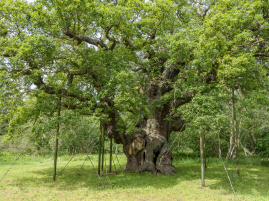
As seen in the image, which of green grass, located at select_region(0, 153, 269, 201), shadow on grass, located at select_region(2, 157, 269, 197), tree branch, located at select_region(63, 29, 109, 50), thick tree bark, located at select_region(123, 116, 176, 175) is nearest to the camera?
green grass, located at select_region(0, 153, 269, 201)

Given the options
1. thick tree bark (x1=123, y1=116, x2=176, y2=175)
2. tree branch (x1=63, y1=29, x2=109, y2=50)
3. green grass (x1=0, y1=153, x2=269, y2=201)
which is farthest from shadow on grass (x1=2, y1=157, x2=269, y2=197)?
tree branch (x1=63, y1=29, x2=109, y2=50)

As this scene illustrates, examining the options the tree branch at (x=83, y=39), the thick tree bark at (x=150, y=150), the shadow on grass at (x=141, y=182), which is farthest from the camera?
the thick tree bark at (x=150, y=150)

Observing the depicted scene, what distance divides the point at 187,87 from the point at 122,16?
3.86m

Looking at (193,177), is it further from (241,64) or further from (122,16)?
(122,16)

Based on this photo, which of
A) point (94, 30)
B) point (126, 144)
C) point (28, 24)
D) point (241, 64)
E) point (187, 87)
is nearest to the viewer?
point (241, 64)

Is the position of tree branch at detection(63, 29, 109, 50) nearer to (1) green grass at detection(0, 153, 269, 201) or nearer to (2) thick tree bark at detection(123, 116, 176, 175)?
(2) thick tree bark at detection(123, 116, 176, 175)

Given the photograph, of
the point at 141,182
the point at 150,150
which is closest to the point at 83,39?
the point at 150,150

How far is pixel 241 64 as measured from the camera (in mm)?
7469

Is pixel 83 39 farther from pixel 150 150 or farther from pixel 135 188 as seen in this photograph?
pixel 135 188

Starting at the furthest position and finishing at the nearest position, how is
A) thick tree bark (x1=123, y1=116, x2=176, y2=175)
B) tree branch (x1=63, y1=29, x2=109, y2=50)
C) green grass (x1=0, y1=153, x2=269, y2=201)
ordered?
thick tree bark (x1=123, y1=116, x2=176, y2=175) → tree branch (x1=63, y1=29, x2=109, y2=50) → green grass (x1=0, y1=153, x2=269, y2=201)

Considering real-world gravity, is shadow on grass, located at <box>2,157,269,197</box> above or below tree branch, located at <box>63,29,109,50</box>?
below

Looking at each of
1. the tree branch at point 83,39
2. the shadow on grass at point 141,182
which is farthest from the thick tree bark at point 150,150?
the tree branch at point 83,39

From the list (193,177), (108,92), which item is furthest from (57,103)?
(193,177)

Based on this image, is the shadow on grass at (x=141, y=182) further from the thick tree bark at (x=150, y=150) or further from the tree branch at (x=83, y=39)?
the tree branch at (x=83, y=39)
